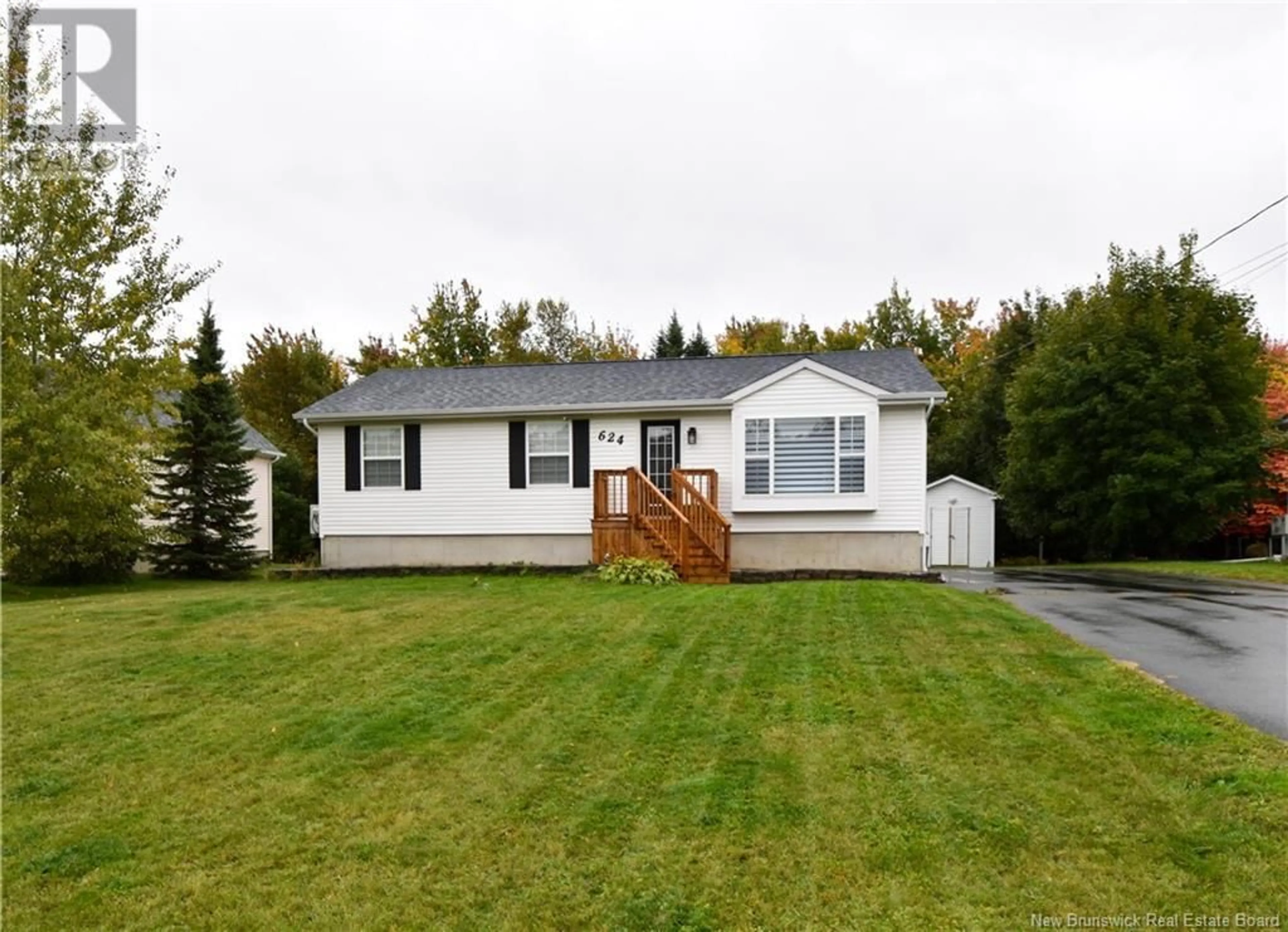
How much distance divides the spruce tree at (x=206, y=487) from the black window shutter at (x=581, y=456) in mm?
8882

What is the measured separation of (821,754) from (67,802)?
384cm

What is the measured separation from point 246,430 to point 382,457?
7.07 m

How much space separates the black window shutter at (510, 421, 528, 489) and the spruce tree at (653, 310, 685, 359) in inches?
813

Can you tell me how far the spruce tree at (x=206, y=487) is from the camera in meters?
18.6

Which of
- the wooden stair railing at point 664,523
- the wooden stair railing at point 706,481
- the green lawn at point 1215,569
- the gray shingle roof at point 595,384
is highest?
the gray shingle roof at point 595,384

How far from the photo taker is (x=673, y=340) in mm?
36344

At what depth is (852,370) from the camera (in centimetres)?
1550

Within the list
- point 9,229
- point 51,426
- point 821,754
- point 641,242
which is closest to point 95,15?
point 9,229

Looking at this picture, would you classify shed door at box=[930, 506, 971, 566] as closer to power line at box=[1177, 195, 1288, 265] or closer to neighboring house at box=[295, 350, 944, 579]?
power line at box=[1177, 195, 1288, 265]

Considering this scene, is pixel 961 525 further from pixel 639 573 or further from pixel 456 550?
pixel 456 550

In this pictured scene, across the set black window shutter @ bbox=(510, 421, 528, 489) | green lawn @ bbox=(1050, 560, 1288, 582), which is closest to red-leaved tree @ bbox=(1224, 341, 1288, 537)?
green lawn @ bbox=(1050, 560, 1288, 582)

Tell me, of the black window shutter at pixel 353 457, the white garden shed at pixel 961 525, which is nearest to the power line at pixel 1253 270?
the white garden shed at pixel 961 525

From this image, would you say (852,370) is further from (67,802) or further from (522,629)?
(67,802)

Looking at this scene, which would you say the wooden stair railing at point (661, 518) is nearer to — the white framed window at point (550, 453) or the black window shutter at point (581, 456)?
the black window shutter at point (581, 456)
